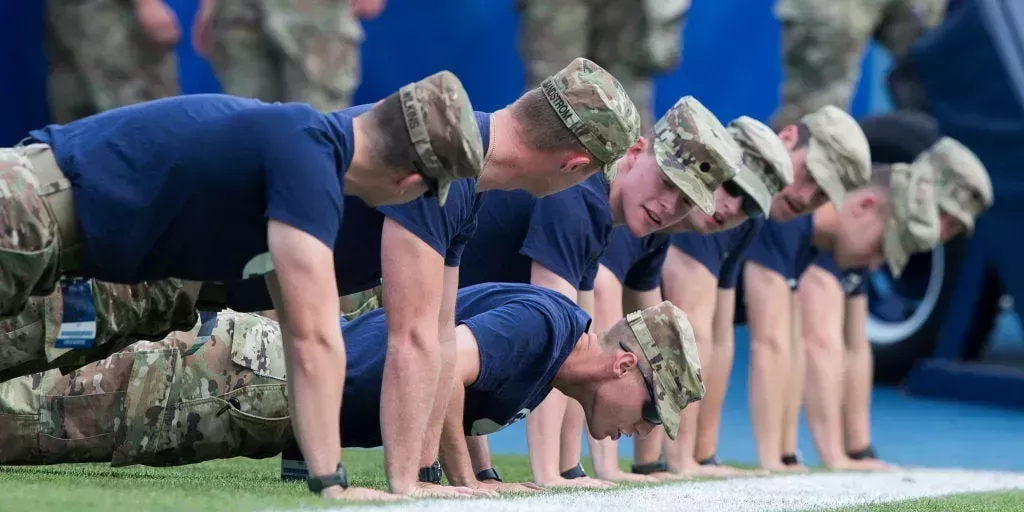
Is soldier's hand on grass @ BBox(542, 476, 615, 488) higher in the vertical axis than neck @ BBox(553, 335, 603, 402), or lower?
lower

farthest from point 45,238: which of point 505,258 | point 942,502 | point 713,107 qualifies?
point 713,107

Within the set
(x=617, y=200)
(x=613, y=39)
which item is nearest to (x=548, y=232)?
(x=617, y=200)

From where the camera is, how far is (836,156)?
6523 millimetres

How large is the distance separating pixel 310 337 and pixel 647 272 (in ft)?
8.57

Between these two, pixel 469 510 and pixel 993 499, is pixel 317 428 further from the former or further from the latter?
pixel 993 499

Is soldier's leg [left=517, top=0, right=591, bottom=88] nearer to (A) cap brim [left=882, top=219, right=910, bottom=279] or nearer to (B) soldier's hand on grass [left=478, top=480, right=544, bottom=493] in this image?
(A) cap brim [left=882, top=219, right=910, bottom=279]

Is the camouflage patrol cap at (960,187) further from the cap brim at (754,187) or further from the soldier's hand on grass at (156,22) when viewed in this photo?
the soldier's hand on grass at (156,22)

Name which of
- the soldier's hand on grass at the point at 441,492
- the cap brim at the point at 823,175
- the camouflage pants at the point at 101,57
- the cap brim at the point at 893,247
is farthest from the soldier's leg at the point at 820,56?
the soldier's hand on grass at the point at 441,492

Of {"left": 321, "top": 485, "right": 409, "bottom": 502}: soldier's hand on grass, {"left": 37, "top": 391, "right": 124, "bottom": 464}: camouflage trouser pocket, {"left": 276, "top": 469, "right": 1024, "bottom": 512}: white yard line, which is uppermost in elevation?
{"left": 37, "top": 391, "right": 124, "bottom": 464}: camouflage trouser pocket

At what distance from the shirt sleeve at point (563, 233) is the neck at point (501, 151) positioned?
103 cm

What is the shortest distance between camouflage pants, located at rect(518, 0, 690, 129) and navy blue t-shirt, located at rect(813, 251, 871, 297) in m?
2.00

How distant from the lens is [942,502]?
5004mm

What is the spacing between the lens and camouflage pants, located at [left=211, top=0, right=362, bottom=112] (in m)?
7.96

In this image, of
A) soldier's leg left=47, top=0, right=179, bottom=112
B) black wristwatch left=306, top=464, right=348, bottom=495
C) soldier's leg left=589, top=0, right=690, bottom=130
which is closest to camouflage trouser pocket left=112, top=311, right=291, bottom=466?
black wristwatch left=306, top=464, right=348, bottom=495
